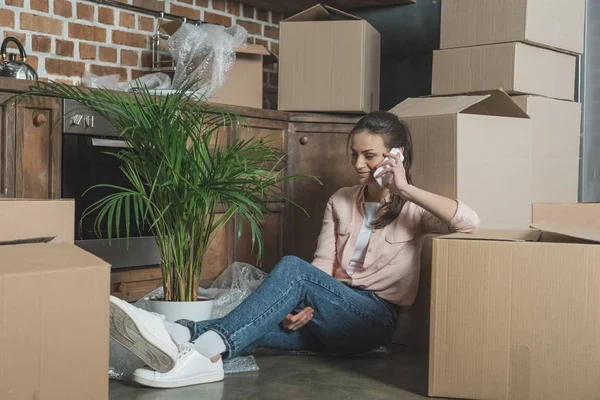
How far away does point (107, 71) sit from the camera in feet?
10.8

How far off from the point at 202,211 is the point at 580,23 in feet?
5.45

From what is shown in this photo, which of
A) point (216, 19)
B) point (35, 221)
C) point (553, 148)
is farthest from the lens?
point (216, 19)

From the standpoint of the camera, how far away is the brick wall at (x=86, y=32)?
3.04 meters

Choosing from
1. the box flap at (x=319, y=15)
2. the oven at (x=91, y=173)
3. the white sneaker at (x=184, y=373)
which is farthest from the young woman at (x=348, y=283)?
the box flap at (x=319, y=15)

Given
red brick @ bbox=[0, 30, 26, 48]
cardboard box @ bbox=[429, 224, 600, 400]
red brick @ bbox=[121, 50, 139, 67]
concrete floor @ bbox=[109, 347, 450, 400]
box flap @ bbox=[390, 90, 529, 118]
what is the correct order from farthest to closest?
red brick @ bbox=[121, 50, 139, 67] < red brick @ bbox=[0, 30, 26, 48] < box flap @ bbox=[390, 90, 529, 118] < concrete floor @ bbox=[109, 347, 450, 400] < cardboard box @ bbox=[429, 224, 600, 400]

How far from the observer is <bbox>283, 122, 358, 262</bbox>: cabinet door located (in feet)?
11.1

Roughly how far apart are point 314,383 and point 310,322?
10.3 inches

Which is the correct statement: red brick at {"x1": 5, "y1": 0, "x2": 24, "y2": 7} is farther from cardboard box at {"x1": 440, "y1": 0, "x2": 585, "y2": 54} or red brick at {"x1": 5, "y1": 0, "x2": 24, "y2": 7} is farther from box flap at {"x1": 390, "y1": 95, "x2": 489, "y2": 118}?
cardboard box at {"x1": 440, "y1": 0, "x2": 585, "y2": 54}

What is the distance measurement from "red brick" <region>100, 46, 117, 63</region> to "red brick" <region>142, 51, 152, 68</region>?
143 millimetres

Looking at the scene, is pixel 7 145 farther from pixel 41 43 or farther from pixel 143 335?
pixel 143 335

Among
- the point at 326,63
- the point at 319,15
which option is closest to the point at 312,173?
the point at 326,63

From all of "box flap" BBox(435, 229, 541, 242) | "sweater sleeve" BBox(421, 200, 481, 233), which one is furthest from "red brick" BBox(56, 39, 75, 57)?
"box flap" BBox(435, 229, 541, 242)

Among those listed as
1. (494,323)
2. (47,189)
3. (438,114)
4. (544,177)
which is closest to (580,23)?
(544,177)

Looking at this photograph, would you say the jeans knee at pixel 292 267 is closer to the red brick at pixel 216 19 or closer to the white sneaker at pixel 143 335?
the white sneaker at pixel 143 335
